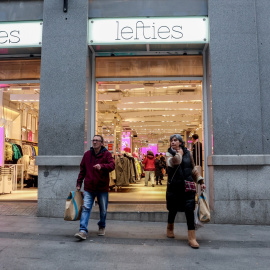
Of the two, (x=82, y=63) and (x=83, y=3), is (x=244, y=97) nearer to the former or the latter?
(x=82, y=63)

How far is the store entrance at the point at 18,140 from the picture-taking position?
9.82 metres

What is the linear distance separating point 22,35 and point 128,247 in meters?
5.89

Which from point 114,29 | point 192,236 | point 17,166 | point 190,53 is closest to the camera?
point 192,236

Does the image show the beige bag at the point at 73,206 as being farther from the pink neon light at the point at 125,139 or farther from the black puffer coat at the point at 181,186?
the pink neon light at the point at 125,139

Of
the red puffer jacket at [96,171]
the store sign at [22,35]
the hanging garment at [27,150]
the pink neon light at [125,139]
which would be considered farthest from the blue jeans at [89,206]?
the pink neon light at [125,139]

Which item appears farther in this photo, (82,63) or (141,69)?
(141,69)

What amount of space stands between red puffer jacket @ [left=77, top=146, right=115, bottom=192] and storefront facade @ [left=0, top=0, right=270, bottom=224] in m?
1.61

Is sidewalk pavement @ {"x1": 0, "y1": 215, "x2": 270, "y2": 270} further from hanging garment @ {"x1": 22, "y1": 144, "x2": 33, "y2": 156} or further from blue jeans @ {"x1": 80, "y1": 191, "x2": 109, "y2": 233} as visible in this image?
hanging garment @ {"x1": 22, "y1": 144, "x2": 33, "y2": 156}

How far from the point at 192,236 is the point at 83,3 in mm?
5981

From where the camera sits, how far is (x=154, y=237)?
5.48m

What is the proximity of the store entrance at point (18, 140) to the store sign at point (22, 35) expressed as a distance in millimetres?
1230

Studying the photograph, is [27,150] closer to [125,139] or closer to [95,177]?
[125,139]

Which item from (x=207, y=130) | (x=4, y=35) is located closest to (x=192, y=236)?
(x=207, y=130)

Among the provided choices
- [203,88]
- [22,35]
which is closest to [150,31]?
[203,88]
